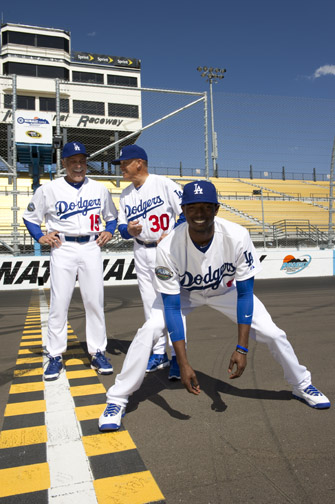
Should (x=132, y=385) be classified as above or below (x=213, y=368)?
above

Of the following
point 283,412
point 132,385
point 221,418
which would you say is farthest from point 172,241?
point 283,412

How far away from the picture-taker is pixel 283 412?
275cm

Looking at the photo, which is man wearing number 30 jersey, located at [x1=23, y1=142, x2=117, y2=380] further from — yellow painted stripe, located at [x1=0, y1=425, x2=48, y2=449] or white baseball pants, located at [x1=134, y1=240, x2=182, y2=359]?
yellow painted stripe, located at [x1=0, y1=425, x2=48, y2=449]

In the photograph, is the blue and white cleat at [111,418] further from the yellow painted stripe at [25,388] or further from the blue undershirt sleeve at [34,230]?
the blue undershirt sleeve at [34,230]

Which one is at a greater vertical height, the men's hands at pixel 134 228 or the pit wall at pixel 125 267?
the men's hands at pixel 134 228

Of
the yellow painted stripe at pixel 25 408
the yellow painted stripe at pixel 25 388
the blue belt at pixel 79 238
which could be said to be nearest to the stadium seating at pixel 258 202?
the blue belt at pixel 79 238

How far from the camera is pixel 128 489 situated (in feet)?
6.06

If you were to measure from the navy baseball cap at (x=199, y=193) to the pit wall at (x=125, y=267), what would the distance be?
9.64 m

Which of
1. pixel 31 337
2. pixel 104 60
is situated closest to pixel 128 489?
pixel 31 337

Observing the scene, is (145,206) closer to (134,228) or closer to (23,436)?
(134,228)

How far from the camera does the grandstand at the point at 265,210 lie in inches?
599

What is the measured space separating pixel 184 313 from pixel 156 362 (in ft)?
3.51

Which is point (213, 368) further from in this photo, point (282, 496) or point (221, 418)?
point (282, 496)

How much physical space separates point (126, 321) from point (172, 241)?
13.5 ft
